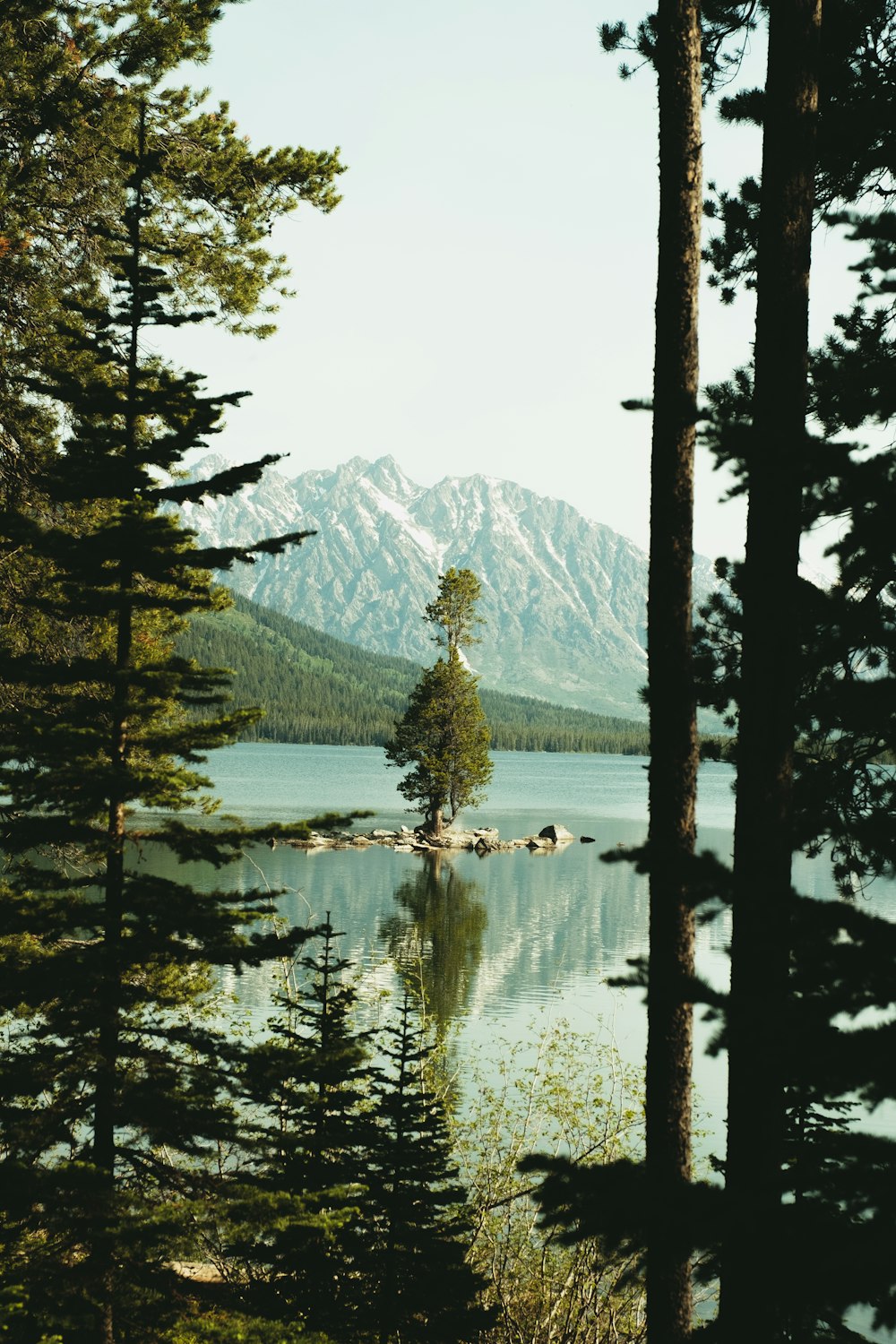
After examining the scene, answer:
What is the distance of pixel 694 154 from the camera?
584 centimetres

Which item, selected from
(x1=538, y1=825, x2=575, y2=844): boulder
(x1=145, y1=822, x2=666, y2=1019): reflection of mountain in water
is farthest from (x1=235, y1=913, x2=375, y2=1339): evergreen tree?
(x1=538, y1=825, x2=575, y2=844): boulder

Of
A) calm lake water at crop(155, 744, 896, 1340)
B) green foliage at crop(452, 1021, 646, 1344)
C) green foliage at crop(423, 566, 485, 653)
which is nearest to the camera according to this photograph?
green foliage at crop(452, 1021, 646, 1344)

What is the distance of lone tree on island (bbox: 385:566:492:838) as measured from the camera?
4781 cm

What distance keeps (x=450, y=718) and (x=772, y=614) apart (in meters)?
44.8

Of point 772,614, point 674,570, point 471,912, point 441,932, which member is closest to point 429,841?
point 471,912

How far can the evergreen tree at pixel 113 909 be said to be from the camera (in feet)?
17.3

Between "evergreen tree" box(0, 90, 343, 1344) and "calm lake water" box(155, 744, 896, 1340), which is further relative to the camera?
"calm lake water" box(155, 744, 896, 1340)

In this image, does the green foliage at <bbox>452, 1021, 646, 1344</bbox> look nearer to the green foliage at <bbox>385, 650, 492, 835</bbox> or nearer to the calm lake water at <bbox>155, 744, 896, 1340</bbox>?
the calm lake water at <bbox>155, 744, 896, 1340</bbox>

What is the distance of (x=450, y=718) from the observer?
48.8 metres

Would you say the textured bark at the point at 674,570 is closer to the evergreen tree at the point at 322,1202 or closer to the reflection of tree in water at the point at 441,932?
the evergreen tree at the point at 322,1202

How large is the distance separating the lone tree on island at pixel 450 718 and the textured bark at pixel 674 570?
136 ft

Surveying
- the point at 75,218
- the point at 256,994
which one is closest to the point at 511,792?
the point at 256,994

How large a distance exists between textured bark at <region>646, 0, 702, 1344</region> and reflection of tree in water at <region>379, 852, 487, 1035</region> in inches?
504

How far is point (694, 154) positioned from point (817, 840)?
13.1ft
